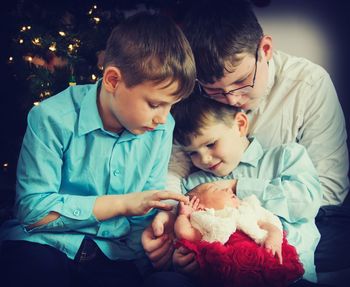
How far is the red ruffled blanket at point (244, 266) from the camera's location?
890mm

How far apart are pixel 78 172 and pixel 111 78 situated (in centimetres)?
26

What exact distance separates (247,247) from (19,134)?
116 centimetres

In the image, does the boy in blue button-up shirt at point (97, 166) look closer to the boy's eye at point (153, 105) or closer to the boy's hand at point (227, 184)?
the boy's eye at point (153, 105)

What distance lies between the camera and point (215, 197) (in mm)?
1050

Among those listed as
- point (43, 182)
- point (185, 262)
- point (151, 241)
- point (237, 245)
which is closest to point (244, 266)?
point (237, 245)

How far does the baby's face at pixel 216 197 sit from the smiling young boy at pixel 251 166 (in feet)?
0.26

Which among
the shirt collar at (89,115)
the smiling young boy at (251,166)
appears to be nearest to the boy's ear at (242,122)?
the smiling young boy at (251,166)

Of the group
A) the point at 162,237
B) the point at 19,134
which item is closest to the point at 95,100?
the point at 162,237

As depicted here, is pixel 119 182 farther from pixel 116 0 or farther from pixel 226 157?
pixel 116 0

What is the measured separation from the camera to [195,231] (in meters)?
0.99

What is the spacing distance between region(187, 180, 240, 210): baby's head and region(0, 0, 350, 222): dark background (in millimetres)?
722

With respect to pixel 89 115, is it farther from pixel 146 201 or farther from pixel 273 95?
pixel 273 95

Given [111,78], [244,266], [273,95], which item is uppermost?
[111,78]

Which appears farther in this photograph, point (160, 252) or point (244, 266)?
point (160, 252)
